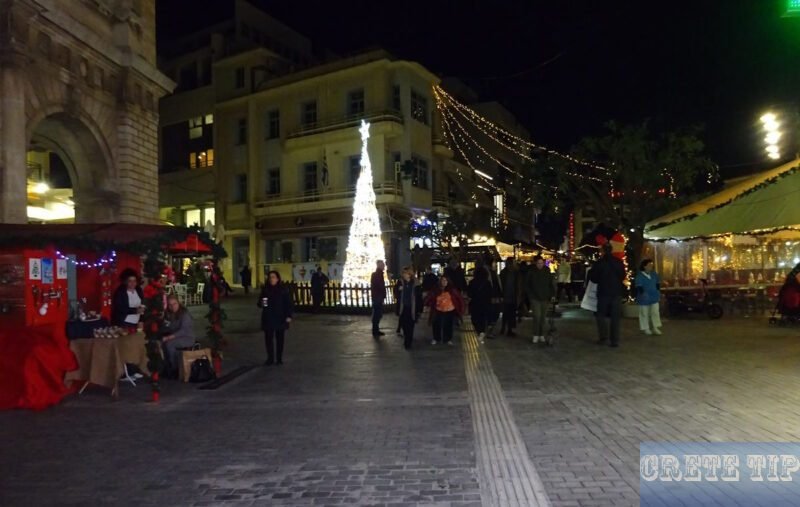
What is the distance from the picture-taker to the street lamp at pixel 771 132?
18250 millimetres

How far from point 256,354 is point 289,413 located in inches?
196

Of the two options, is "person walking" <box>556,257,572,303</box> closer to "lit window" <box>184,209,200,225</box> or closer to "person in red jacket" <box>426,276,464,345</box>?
"person in red jacket" <box>426,276,464,345</box>

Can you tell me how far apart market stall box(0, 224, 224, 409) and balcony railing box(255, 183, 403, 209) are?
2178cm

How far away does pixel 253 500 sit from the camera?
4520mm

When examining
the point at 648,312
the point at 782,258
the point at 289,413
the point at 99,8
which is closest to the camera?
the point at 289,413

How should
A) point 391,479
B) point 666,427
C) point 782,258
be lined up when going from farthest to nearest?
point 782,258, point 666,427, point 391,479

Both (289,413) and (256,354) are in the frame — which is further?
(256,354)

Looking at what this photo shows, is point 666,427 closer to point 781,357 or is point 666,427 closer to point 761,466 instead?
point 761,466

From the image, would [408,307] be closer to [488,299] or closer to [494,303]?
[488,299]

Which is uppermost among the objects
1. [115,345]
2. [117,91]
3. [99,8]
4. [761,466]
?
[99,8]

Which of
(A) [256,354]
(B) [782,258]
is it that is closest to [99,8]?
(A) [256,354]

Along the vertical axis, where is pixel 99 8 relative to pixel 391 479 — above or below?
above

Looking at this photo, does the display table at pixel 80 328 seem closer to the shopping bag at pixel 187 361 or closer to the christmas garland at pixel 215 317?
the shopping bag at pixel 187 361

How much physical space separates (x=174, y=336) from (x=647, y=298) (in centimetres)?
1006
